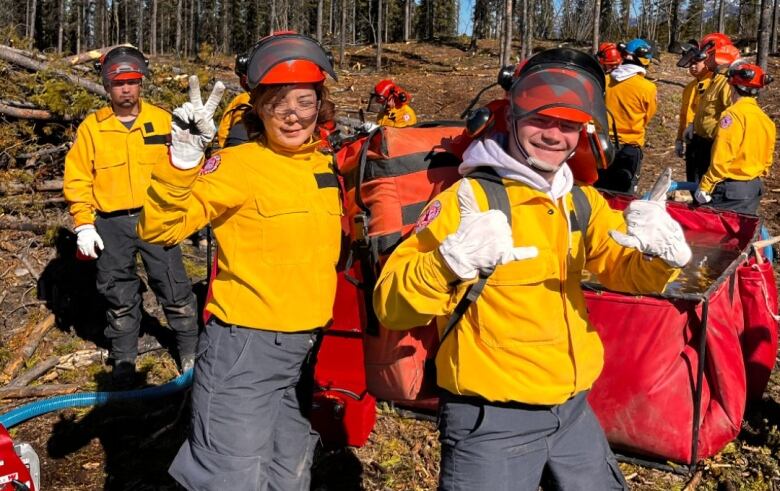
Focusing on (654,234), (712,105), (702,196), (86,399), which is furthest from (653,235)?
(712,105)

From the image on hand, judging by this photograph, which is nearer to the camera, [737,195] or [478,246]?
[478,246]

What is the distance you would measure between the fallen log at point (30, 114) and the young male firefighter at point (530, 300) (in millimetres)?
6871

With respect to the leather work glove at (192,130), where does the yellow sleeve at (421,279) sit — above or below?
below

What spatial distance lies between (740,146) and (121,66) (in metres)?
5.31

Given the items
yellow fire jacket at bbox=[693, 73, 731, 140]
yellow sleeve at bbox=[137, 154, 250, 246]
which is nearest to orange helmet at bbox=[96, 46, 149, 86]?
yellow sleeve at bbox=[137, 154, 250, 246]

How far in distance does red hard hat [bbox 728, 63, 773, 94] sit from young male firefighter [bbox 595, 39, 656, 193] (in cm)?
175

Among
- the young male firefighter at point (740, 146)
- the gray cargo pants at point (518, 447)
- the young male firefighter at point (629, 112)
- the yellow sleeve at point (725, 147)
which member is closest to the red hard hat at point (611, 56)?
the young male firefighter at point (629, 112)

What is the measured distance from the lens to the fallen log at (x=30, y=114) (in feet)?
24.6

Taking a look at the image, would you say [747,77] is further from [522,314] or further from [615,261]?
[522,314]

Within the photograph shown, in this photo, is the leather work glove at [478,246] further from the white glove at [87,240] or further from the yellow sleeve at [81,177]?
the yellow sleeve at [81,177]

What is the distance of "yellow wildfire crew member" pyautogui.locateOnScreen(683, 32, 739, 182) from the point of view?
700 centimetres

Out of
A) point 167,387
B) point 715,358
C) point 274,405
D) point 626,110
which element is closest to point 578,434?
point 274,405

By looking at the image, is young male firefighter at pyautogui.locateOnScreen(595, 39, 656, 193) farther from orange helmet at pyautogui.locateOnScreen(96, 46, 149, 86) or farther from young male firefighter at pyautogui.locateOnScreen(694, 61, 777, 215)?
orange helmet at pyautogui.locateOnScreen(96, 46, 149, 86)

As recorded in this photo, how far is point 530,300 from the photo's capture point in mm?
2256
